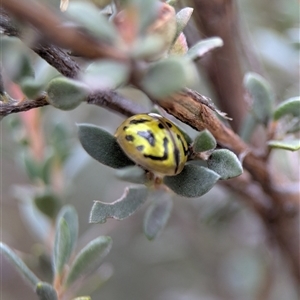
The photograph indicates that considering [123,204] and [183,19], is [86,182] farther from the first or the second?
[183,19]

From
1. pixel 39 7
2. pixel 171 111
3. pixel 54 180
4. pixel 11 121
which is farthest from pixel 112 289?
pixel 39 7

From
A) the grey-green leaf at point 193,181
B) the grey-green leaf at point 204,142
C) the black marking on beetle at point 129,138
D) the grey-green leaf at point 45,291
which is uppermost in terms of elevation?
the black marking on beetle at point 129,138

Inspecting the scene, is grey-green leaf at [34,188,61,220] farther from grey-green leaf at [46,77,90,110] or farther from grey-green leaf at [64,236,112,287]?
grey-green leaf at [46,77,90,110]

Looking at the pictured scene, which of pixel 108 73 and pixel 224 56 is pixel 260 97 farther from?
pixel 108 73

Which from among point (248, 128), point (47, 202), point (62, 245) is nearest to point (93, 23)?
point (62, 245)

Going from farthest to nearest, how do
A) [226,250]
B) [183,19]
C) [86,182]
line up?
[86,182] → [226,250] → [183,19]

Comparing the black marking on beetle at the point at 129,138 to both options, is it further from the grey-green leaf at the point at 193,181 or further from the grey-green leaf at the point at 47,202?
the grey-green leaf at the point at 47,202

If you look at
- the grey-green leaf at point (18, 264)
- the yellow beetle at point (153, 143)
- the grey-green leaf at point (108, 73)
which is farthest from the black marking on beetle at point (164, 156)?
the grey-green leaf at point (18, 264)
